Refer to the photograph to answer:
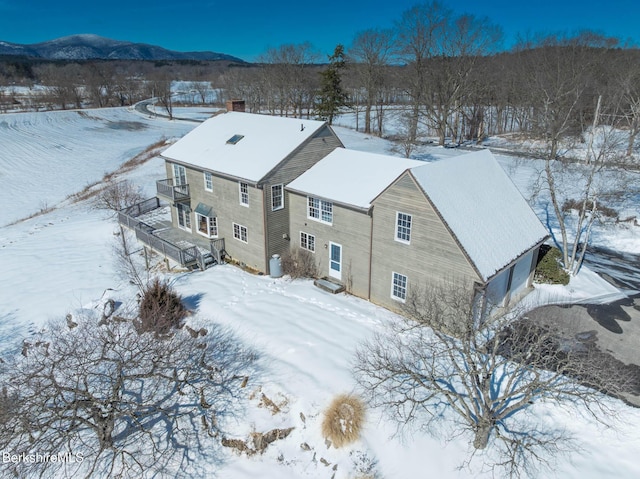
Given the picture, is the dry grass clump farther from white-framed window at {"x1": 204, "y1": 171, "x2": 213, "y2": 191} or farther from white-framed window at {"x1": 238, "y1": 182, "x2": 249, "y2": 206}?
white-framed window at {"x1": 204, "y1": 171, "x2": 213, "y2": 191}

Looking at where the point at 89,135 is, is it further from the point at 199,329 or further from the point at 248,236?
the point at 199,329

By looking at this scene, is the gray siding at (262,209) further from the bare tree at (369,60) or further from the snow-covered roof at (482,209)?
the bare tree at (369,60)

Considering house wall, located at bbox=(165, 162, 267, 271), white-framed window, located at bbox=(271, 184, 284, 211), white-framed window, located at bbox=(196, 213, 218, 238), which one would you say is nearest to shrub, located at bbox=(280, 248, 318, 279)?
house wall, located at bbox=(165, 162, 267, 271)

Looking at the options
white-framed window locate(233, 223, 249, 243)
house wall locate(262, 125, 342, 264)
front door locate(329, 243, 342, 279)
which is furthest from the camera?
white-framed window locate(233, 223, 249, 243)

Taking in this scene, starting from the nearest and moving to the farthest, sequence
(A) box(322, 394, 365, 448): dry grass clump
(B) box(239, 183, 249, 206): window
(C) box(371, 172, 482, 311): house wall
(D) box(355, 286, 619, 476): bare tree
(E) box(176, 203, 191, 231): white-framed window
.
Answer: (D) box(355, 286, 619, 476): bare tree
(A) box(322, 394, 365, 448): dry grass clump
(C) box(371, 172, 482, 311): house wall
(B) box(239, 183, 249, 206): window
(E) box(176, 203, 191, 231): white-framed window

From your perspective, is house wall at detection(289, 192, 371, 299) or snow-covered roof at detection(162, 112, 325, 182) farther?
snow-covered roof at detection(162, 112, 325, 182)

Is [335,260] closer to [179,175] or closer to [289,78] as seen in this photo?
[179,175]
